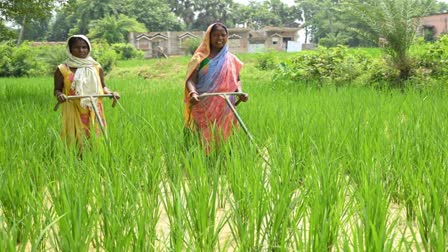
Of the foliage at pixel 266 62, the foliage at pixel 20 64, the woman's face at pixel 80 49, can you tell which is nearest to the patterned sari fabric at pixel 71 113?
the woman's face at pixel 80 49

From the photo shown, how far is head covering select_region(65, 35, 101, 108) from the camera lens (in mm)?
3078

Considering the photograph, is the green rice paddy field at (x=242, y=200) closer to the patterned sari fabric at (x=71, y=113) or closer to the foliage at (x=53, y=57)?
the patterned sari fabric at (x=71, y=113)

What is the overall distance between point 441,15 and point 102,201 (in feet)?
93.3

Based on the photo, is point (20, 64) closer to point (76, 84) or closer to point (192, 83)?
point (76, 84)

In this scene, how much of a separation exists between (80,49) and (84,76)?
0.19 metres

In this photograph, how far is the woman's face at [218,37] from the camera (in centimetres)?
296

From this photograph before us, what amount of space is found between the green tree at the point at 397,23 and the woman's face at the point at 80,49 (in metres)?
5.09

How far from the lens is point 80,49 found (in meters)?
3.09

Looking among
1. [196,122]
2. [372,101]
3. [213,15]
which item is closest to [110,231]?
[196,122]

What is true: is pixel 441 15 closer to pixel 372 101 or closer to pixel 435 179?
pixel 372 101

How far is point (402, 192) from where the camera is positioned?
2.02 meters

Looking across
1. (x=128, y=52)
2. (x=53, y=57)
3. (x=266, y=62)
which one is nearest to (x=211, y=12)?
(x=128, y=52)

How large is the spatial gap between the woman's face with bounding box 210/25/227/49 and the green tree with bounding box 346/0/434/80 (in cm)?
454

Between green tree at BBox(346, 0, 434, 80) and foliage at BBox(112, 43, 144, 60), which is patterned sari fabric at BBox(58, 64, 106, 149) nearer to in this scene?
green tree at BBox(346, 0, 434, 80)
